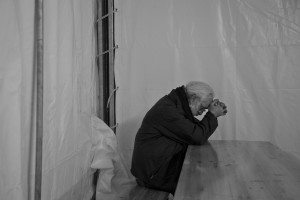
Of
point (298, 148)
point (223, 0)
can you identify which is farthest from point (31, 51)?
point (298, 148)

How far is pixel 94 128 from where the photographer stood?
2.01 meters

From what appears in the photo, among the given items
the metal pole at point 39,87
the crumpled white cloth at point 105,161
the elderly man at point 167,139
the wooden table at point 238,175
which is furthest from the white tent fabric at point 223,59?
the metal pole at point 39,87

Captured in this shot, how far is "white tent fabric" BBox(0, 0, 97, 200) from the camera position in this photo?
1104 millimetres

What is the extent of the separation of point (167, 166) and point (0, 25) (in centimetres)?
112

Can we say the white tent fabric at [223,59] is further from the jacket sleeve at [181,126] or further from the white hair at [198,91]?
the jacket sleeve at [181,126]

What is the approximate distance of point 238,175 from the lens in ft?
3.72

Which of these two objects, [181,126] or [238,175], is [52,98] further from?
[238,175]

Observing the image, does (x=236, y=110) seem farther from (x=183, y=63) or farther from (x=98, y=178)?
(x=98, y=178)

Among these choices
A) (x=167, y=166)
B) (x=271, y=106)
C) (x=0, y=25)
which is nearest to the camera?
(x=0, y=25)

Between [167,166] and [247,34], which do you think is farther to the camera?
[247,34]

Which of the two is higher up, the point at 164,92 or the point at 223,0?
the point at 223,0

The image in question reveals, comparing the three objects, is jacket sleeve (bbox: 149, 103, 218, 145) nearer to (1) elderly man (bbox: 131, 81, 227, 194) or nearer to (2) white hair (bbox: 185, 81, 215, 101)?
(1) elderly man (bbox: 131, 81, 227, 194)

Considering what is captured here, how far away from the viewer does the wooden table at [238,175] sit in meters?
0.94

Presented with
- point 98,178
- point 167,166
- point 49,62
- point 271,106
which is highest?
point 49,62
